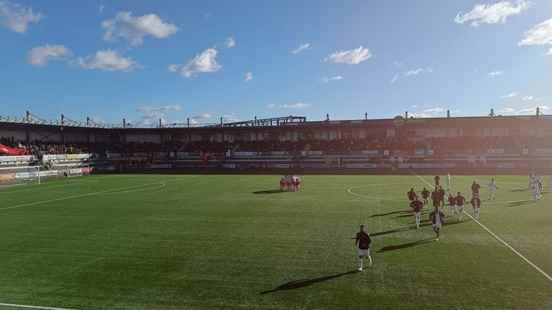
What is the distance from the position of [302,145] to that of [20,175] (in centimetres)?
5085

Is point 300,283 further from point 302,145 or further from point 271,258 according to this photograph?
point 302,145

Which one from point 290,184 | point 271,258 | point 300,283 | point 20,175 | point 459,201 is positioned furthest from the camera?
point 20,175

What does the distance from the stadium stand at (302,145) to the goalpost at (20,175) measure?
3.73 m

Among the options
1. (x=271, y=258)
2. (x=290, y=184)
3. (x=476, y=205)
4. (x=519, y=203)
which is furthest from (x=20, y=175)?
(x=519, y=203)

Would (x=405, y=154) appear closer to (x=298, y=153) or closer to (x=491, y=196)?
(x=298, y=153)

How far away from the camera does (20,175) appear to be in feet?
161

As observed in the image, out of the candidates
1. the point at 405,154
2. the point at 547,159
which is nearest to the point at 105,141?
the point at 405,154

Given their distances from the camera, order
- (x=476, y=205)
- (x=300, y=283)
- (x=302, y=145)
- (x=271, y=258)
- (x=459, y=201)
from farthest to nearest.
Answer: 1. (x=302, y=145)
2. (x=476, y=205)
3. (x=459, y=201)
4. (x=271, y=258)
5. (x=300, y=283)

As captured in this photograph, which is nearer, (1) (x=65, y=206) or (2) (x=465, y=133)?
(1) (x=65, y=206)

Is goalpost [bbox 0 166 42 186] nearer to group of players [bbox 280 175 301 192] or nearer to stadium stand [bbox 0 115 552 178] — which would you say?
stadium stand [bbox 0 115 552 178]

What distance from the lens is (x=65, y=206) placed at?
2695 cm

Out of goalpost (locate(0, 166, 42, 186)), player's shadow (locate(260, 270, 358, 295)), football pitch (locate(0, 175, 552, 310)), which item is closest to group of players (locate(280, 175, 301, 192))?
football pitch (locate(0, 175, 552, 310))

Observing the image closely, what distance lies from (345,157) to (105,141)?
54796mm

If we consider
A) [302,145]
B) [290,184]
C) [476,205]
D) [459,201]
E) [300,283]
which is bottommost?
[300,283]
